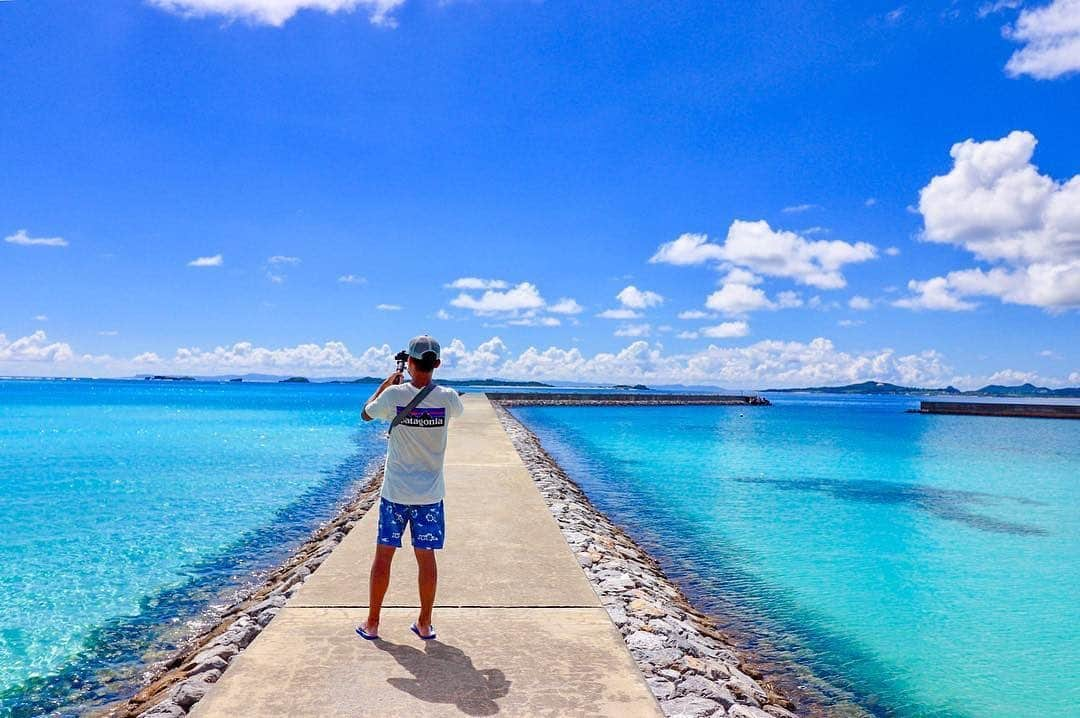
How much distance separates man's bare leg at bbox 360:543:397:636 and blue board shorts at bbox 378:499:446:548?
9 centimetres

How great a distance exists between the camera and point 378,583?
4.34m

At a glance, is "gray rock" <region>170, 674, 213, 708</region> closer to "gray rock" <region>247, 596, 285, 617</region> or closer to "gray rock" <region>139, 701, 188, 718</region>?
"gray rock" <region>139, 701, 188, 718</region>

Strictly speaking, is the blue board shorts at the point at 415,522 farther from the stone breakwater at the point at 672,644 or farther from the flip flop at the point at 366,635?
the stone breakwater at the point at 672,644

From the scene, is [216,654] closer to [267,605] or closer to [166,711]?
[166,711]

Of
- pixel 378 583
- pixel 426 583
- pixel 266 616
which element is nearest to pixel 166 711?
pixel 378 583

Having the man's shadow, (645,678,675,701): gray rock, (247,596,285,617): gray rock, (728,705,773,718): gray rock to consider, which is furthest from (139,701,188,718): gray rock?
(728,705,773,718): gray rock

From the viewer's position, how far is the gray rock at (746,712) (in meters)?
4.32

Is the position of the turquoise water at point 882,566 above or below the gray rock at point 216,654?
below

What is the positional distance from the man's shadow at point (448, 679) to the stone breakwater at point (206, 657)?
120 cm

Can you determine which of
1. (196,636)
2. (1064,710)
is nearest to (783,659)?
(1064,710)

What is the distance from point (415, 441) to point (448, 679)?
1.30 m

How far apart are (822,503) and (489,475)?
27.8 ft

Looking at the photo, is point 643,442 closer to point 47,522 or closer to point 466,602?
point 47,522

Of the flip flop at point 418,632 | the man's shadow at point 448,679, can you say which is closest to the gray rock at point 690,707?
the man's shadow at point 448,679
